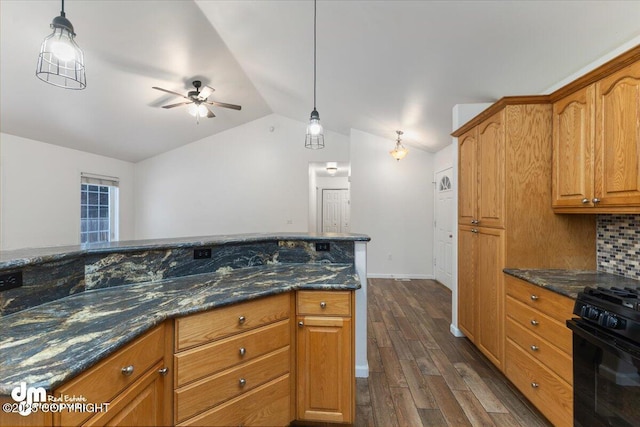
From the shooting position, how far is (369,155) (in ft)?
16.6

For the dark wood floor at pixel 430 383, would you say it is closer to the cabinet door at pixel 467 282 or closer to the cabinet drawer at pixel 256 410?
the cabinet door at pixel 467 282

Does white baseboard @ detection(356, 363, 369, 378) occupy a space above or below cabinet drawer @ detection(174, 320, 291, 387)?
below

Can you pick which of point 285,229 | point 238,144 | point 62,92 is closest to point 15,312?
point 62,92

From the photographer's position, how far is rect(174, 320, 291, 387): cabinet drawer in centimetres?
117

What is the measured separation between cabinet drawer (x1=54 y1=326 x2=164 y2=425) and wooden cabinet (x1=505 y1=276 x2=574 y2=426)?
2018 mm

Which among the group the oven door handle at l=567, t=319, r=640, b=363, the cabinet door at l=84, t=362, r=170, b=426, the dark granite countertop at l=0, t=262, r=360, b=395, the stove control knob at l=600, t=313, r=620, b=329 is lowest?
the cabinet door at l=84, t=362, r=170, b=426

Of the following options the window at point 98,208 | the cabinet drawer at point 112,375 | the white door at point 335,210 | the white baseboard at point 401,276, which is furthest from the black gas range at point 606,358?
the white door at point 335,210

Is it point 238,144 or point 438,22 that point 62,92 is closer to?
point 238,144

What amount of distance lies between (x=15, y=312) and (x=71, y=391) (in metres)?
0.71

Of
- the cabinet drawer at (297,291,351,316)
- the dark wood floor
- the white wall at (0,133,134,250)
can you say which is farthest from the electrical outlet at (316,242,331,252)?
the white wall at (0,133,134,250)

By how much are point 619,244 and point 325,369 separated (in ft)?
7.01

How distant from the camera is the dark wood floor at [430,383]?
1.70m

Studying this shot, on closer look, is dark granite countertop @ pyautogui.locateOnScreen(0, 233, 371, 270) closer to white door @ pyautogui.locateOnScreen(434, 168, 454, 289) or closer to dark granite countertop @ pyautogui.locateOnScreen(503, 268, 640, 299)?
dark granite countertop @ pyautogui.locateOnScreen(503, 268, 640, 299)

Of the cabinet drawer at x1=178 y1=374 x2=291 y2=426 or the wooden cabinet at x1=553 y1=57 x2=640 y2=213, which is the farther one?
the wooden cabinet at x1=553 y1=57 x2=640 y2=213
